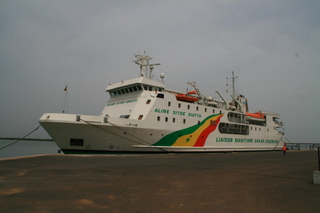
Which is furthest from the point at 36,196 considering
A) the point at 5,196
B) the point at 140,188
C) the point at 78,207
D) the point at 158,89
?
the point at 158,89

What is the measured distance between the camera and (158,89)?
20016 millimetres

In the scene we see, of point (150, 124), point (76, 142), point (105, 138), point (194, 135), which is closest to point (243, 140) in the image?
point (194, 135)

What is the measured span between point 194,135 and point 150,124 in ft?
16.9

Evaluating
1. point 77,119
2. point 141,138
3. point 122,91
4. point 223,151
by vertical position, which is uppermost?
point 122,91

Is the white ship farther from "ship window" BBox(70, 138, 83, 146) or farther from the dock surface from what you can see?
the dock surface

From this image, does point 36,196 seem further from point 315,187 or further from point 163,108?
point 163,108

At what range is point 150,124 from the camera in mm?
17281

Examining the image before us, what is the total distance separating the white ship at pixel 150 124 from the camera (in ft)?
48.5

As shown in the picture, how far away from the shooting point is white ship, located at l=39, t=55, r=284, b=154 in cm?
1477

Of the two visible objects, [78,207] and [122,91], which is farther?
[122,91]

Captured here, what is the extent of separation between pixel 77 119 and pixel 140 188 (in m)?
10.3

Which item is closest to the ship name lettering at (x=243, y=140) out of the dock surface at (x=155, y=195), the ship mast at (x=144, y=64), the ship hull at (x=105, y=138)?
the ship hull at (x=105, y=138)

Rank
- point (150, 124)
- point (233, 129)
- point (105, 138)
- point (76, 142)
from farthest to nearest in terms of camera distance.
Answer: point (233, 129) < point (150, 124) < point (105, 138) < point (76, 142)

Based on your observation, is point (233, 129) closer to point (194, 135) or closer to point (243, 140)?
point (243, 140)
